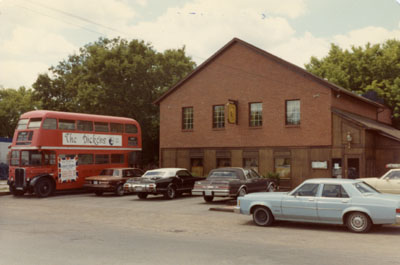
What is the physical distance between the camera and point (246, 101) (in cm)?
2917

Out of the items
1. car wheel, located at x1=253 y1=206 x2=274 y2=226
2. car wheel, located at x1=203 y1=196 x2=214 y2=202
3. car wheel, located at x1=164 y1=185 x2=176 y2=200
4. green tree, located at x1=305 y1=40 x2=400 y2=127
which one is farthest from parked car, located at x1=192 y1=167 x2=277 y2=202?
green tree, located at x1=305 y1=40 x2=400 y2=127

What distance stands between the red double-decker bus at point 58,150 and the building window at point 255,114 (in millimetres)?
8930

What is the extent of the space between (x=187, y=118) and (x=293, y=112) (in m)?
8.11

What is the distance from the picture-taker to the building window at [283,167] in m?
27.3

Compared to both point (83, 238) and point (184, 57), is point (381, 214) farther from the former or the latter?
point (184, 57)

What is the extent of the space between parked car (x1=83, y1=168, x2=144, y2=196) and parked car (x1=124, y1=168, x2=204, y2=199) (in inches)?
89.2

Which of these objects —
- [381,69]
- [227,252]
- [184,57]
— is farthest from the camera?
[184,57]

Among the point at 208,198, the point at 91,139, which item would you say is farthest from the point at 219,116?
the point at 208,198

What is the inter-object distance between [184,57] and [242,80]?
19140mm

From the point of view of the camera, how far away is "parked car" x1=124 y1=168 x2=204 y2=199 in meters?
21.7

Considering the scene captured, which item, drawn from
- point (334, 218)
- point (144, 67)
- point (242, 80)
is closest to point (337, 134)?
point (242, 80)

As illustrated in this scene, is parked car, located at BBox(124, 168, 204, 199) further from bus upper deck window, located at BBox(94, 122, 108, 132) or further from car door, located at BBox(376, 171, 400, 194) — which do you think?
car door, located at BBox(376, 171, 400, 194)

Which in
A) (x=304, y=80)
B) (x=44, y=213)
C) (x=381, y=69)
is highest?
(x=381, y=69)

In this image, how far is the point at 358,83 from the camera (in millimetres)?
42219
